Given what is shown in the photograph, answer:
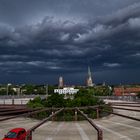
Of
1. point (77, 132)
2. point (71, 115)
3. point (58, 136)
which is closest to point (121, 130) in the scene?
point (77, 132)

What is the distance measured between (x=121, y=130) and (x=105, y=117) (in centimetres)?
1627

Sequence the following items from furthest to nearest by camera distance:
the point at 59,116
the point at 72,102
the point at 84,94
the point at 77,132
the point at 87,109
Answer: the point at 84,94 → the point at 72,102 → the point at 87,109 → the point at 59,116 → the point at 77,132

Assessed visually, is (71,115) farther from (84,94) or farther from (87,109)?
(84,94)

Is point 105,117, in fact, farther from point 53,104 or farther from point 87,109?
point 53,104

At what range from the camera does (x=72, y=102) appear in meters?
64.8

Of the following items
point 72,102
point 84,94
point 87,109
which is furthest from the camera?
point 84,94

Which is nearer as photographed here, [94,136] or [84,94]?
[94,136]

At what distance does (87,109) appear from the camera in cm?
6084

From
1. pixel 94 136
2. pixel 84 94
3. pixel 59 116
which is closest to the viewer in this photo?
pixel 94 136

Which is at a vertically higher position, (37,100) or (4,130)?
(37,100)

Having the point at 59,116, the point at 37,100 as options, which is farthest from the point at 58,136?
the point at 37,100

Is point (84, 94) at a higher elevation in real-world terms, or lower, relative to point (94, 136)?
higher

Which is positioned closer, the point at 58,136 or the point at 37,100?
the point at 58,136

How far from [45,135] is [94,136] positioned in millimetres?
6160
